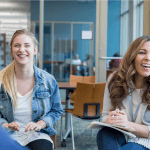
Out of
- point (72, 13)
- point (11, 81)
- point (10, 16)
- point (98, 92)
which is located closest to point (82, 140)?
point (98, 92)

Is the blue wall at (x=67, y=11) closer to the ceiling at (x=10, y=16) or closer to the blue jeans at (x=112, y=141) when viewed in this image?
the ceiling at (x=10, y=16)

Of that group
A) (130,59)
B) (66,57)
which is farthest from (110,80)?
(66,57)

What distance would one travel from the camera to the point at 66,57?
752cm

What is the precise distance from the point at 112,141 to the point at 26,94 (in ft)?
2.16

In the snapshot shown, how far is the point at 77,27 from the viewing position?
289 inches

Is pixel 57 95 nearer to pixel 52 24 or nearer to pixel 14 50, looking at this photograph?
pixel 14 50

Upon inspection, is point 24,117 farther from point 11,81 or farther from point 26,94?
point 11,81

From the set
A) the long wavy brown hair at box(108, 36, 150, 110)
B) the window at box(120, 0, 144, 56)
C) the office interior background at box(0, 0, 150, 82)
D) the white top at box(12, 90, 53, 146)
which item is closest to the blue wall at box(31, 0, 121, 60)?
the office interior background at box(0, 0, 150, 82)

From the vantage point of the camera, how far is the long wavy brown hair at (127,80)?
1482 mm

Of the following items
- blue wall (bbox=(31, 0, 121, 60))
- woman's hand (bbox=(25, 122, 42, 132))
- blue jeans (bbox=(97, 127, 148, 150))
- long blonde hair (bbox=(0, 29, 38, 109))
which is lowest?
blue jeans (bbox=(97, 127, 148, 150))

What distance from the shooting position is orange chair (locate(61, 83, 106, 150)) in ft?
8.61

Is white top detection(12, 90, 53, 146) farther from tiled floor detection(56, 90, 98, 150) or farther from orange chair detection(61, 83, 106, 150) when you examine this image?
tiled floor detection(56, 90, 98, 150)

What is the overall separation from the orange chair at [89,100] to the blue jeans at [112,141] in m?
1.25

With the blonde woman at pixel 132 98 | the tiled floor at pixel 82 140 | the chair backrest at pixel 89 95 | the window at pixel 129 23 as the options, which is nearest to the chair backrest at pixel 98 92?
the chair backrest at pixel 89 95
